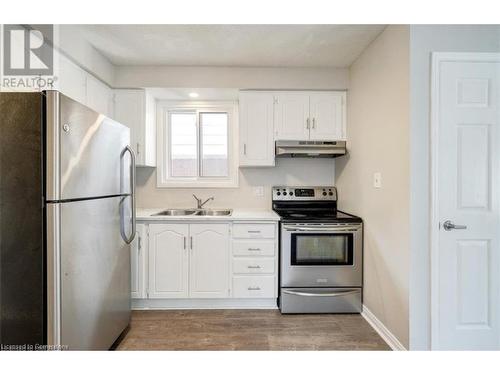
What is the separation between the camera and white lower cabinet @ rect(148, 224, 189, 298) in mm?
2543

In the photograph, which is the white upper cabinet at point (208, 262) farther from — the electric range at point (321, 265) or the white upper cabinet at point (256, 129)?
the white upper cabinet at point (256, 129)

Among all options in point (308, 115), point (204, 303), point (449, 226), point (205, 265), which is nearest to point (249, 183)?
point (308, 115)

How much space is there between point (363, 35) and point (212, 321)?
2871 millimetres

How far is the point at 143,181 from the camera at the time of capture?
128 inches

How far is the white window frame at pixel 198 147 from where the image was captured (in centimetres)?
326

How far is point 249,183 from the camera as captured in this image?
3281 millimetres

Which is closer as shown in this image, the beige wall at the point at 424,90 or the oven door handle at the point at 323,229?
the beige wall at the point at 424,90

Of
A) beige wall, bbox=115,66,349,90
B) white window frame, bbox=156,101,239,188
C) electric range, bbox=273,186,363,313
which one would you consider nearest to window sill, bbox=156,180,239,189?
white window frame, bbox=156,101,239,188

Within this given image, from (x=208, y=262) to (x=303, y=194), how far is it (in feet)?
4.59

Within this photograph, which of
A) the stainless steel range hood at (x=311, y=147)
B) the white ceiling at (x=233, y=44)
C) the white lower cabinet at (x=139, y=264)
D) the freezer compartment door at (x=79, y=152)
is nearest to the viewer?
the freezer compartment door at (x=79, y=152)

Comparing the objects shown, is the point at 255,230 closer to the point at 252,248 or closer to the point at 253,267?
the point at 252,248

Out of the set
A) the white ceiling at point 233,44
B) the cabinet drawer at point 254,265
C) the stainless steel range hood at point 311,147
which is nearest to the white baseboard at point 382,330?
the cabinet drawer at point 254,265

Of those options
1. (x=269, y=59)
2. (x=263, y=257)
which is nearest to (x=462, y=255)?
(x=263, y=257)

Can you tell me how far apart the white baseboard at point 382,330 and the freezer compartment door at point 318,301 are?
0.10m
